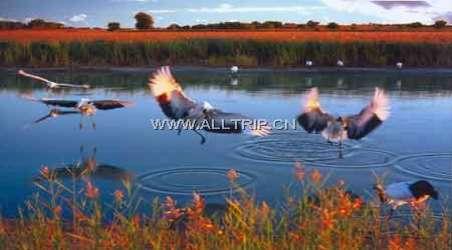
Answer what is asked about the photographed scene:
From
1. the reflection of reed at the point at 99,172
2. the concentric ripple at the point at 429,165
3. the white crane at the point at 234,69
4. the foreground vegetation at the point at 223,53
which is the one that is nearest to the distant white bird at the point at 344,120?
the concentric ripple at the point at 429,165

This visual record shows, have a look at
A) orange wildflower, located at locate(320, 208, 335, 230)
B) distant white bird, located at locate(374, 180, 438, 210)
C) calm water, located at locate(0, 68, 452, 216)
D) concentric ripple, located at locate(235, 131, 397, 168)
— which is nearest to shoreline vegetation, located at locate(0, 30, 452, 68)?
calm water, located at locate(0, 68, 452, 216)

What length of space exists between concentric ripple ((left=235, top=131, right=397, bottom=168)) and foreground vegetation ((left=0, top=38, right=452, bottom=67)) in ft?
30.5

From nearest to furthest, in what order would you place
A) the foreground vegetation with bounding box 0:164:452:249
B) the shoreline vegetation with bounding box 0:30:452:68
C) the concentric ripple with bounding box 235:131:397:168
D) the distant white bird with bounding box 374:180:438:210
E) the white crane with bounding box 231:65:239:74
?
1. the foreground vegetation with bounding box 0:164:452:249
2. the distant white bird with bounding box 374:180:438:210
3. the concentric ripple with bounding box 235:131:397:168
4. the white crane with bounding box 231:65:239:74
5. the shoreline vegetation with bounding box 0:30:452:68

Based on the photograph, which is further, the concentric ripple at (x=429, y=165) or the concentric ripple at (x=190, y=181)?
the concentric ripple at (x=429, y=165)

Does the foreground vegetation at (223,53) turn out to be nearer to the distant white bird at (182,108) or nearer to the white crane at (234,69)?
the white crane at (234,69)

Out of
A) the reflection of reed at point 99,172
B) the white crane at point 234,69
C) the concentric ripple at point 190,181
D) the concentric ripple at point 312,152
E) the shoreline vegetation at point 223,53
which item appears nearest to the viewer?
the concentric ripple at point 190,181

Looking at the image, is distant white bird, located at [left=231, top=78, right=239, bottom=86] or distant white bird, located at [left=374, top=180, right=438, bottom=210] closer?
distant white bird, located at [left=374, top=180, right=438, bottom=210]

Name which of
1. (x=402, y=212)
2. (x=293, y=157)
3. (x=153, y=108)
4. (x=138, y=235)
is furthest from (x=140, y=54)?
(x=138, y=235)

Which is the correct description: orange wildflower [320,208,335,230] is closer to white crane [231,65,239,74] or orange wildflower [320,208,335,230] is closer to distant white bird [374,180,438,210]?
distant white bird [374,180,438,210]

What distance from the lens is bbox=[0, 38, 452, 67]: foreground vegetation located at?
16781 millimetres

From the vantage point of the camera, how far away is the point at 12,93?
1172 centimetres

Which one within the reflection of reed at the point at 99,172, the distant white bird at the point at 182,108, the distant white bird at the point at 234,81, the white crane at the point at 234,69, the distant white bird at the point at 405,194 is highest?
the distant white bird at the point at 182,108

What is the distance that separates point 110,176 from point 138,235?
2649mm

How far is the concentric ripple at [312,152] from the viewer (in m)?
6.28
